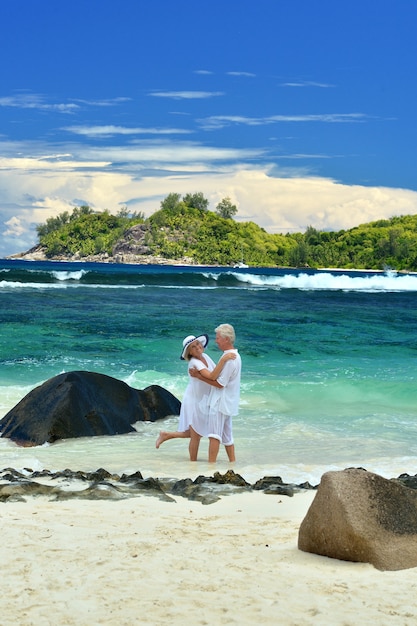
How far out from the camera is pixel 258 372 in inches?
664

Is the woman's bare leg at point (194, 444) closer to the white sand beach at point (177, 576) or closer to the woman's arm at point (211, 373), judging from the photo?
the woman's arm at point (211, 373)

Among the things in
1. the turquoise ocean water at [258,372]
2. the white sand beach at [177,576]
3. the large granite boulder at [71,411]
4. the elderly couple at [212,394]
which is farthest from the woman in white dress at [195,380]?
the white sand beach at [177,576]

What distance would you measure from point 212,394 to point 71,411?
235cm

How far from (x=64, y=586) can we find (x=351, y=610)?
4.93ft

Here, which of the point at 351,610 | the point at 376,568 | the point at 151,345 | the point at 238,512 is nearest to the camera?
the point at 351,610

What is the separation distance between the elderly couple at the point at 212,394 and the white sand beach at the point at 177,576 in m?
2.28

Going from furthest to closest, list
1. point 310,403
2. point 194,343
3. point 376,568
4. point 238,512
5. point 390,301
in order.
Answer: point 390,301
point 310,403
point 194,343
point 238,512
point 376,568

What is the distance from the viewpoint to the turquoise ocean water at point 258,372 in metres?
9.17

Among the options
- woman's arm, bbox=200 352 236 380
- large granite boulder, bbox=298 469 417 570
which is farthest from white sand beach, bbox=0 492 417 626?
woman's arm, bbox=200 352 236 380

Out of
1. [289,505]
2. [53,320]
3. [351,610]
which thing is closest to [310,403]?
[289,505]

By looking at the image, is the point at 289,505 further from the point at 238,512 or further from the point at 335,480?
the point at 335,480

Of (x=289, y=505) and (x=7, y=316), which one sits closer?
(x=289, y=505)

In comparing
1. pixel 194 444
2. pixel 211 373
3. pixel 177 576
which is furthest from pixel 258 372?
pixel 177 576

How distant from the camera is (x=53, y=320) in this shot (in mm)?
26781
